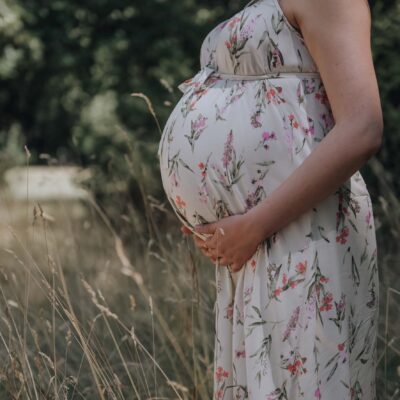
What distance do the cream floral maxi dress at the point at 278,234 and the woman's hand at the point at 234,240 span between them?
0.09ft

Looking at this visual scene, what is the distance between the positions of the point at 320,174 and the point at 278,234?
168 mm

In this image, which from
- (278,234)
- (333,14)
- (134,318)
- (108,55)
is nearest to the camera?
(333,14)

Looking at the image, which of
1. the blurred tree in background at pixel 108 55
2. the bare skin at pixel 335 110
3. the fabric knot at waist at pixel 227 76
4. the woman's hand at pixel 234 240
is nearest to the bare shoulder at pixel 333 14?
the bare skin at pixel 335 110

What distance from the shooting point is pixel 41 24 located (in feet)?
20.5

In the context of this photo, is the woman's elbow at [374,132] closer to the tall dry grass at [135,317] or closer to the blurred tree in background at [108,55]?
the tall dry grass at [135,317]

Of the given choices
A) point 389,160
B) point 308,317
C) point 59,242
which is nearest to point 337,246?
point 308,317

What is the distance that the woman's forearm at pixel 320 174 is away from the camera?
168 centimetres

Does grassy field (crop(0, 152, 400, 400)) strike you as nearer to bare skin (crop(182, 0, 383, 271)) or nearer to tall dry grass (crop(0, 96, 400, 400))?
tall dry grass (crop(0, 96, 400, 400))

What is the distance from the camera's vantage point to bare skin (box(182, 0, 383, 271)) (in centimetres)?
166

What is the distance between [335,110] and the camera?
1.70 m

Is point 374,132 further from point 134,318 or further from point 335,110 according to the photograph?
point 134,318

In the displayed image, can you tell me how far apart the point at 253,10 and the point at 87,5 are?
453cm

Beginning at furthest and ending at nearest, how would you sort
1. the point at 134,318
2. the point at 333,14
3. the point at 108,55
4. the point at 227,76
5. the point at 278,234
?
the point at 108,55 → the point at 134,318 → the point at 227,76 → the point at 278,234 → the point at 333,14

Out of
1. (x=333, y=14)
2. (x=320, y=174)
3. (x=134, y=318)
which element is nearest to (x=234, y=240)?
(x=320, y=174)
